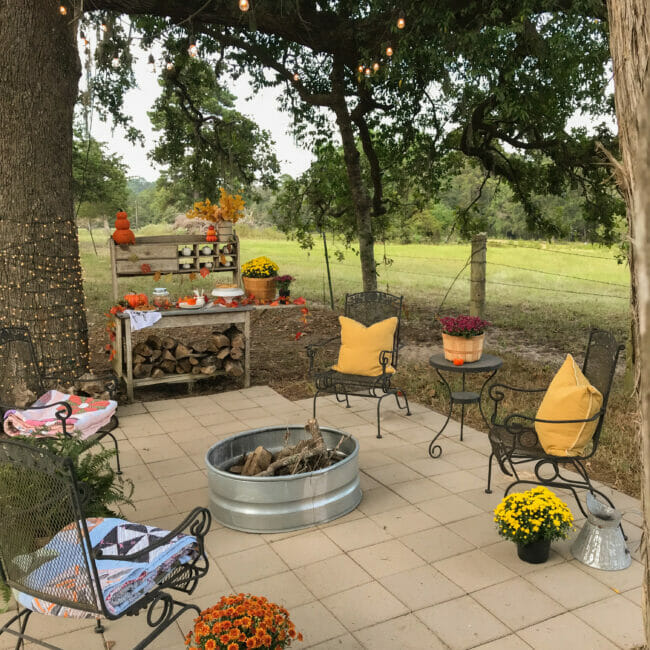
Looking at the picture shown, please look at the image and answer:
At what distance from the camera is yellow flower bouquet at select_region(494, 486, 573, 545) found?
119 inches

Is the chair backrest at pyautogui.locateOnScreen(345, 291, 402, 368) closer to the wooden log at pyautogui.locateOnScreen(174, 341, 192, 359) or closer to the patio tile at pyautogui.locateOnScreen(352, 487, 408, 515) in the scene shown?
the wooden log at pyautogui.locateOnScreen(174, 341, 192, 359)

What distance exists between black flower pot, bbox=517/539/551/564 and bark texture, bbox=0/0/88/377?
4.27 meters

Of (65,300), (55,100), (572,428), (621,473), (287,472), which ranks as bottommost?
(621,473)

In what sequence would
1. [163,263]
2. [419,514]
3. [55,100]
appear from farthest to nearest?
1. [163,263]
2. [55,100]
3. [419,514]

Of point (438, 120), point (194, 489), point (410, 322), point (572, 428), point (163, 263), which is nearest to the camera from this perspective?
point (572, 428)

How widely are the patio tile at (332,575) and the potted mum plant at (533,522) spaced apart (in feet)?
2.32

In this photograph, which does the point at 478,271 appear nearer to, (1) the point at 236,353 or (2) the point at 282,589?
(1) the point at 236,353

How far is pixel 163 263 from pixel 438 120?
14.0ft

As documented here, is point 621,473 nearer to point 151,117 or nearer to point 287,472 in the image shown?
point 287,472

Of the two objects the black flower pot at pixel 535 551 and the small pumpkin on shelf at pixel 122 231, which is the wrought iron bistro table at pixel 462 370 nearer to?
the black flower pot at pixel 535 551

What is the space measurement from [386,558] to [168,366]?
3.52m

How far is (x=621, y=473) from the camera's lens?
4.13 m

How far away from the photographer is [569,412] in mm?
3342

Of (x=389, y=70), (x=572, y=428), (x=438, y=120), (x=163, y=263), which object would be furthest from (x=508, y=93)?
(x=572, y=428)
